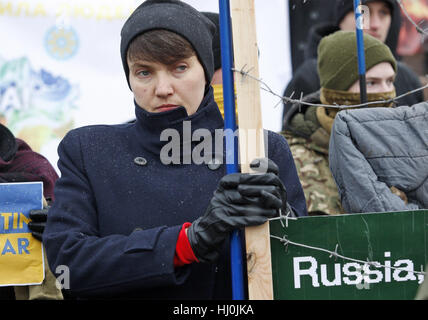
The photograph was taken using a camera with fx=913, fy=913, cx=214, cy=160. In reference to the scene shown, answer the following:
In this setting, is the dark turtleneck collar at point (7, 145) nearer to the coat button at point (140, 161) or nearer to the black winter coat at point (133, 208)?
the black winter coat at point (133, 208)

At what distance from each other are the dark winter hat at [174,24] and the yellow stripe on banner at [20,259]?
945mm

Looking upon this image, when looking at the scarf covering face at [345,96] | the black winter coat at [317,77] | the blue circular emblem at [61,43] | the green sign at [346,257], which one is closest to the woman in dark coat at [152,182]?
the green sign at [346,257]

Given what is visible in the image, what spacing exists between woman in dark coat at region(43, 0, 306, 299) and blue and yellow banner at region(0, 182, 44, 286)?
1.92ft

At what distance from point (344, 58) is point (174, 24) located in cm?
177

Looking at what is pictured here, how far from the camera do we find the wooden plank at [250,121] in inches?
117

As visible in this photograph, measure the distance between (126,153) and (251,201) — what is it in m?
0.65

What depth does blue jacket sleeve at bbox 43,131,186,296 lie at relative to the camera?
302 cm

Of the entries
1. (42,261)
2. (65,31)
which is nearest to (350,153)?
(42,261)

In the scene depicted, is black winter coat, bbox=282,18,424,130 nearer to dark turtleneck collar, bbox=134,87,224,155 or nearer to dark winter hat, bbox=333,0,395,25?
dark winter hat, bbox=333,0,395,25

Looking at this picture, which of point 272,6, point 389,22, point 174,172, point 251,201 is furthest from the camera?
point 272,6

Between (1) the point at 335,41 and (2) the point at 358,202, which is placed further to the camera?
(1) the point at 335,41
